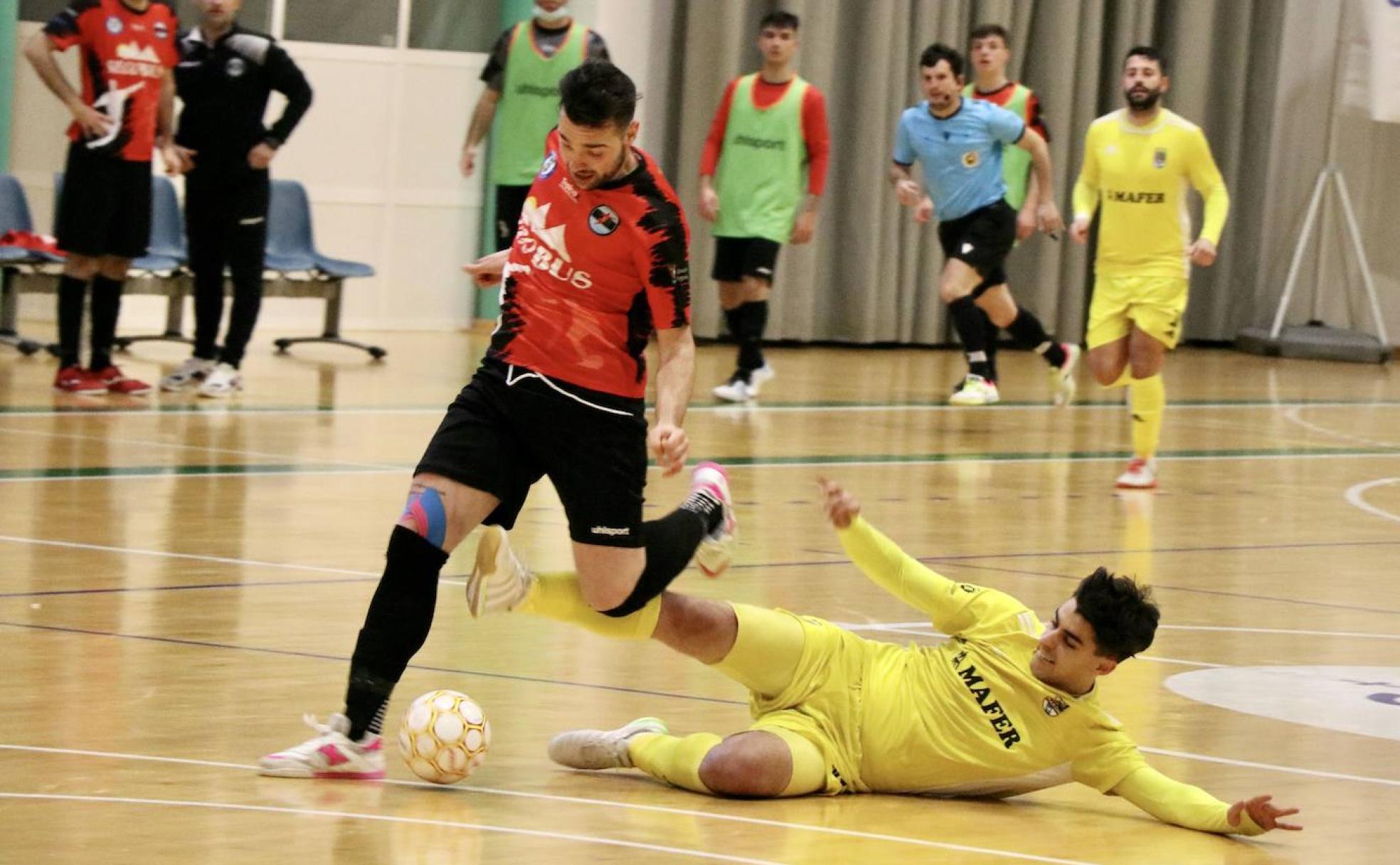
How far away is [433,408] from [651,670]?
5.29m

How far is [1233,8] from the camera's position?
17.5 metres

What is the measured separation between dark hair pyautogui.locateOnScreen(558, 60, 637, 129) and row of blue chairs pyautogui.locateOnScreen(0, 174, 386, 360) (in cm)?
767

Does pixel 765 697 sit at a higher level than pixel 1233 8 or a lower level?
lower

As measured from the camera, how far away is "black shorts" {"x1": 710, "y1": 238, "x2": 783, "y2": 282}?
1197cm

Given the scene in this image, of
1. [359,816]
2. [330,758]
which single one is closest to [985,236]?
[330,758]

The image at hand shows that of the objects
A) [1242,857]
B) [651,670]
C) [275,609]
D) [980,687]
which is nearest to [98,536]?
[275,609]

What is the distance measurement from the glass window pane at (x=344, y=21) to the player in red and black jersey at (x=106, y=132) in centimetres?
412

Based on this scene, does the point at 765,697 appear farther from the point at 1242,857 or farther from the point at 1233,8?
the point at 1233,8

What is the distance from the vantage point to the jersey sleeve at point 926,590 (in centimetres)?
457

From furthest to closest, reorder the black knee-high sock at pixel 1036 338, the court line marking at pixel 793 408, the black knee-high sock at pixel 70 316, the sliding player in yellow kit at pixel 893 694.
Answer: the black knee-high sock at pixel 1036 338 < the black knee-high sock at pixel 70 316 < the court line marking at pixel 793 408 < the sliding player in yellow kit at pixel 893 694

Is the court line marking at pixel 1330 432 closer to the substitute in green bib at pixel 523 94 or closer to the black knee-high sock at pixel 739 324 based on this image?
the black knee-high sock at pixel 739 324

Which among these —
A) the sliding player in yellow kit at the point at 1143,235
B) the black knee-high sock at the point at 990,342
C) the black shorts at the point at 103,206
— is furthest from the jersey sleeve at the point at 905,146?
the black shorts at the point at 103,206

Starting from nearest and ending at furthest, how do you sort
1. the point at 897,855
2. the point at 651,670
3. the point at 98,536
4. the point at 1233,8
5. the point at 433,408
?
1. the point at 897,855
2. the point at 651,670
3. the point at 98,536
4. the point at 433,408
5. the point at 1233,8

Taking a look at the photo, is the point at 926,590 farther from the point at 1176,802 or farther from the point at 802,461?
the point at 802,461
